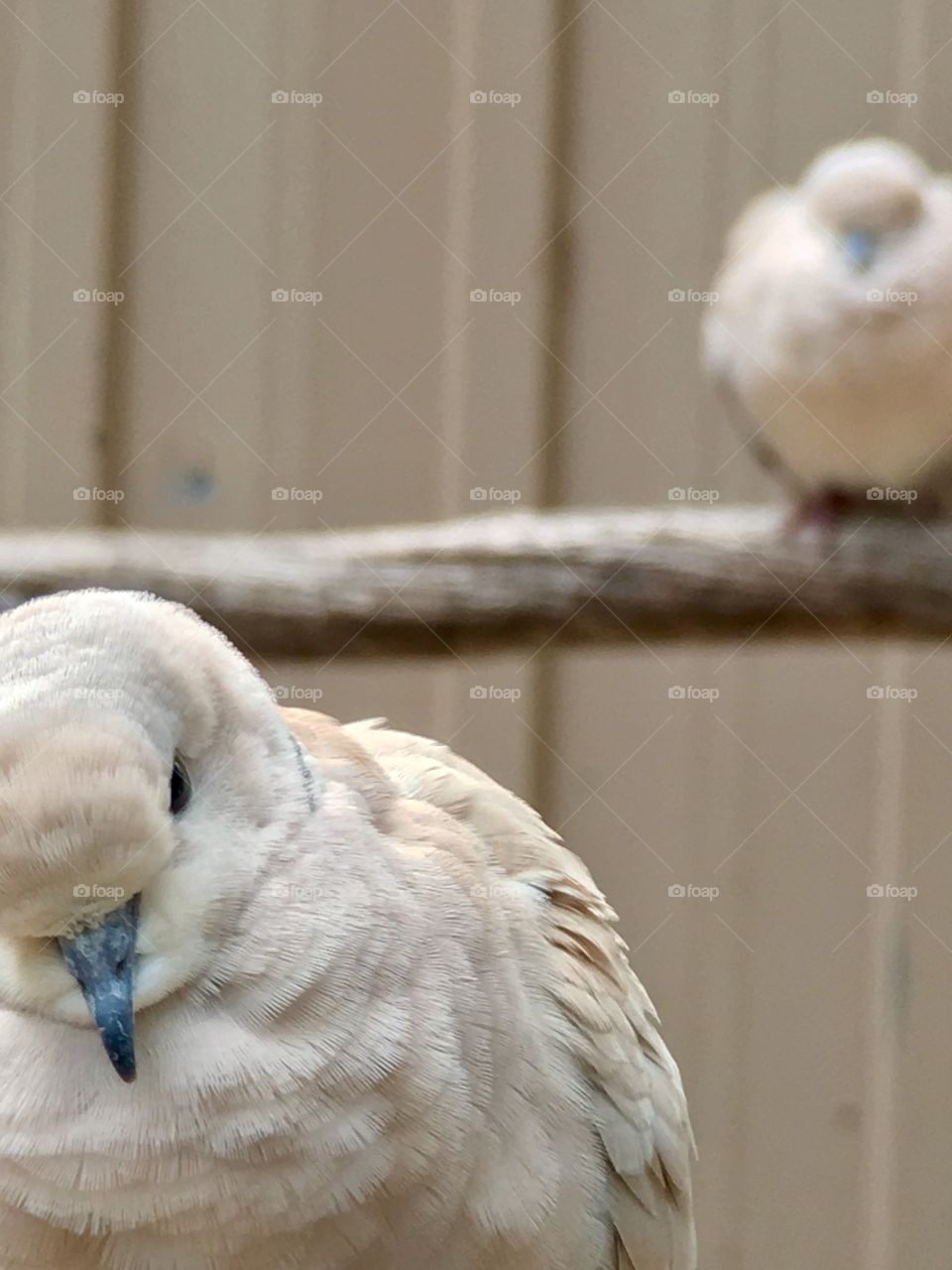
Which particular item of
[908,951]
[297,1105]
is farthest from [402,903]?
[908,951]

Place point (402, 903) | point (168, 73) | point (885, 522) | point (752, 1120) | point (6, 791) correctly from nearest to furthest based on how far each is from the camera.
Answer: point (6, 791) → point (402, 903) → point (885, 522) → point (168, 73) → point (752, 1120)

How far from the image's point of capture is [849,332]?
4.45 feet

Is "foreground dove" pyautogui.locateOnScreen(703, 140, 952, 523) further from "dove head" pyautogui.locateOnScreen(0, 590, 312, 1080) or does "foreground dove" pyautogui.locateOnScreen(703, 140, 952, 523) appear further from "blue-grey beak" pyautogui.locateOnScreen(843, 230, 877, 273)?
"dove head" pyautogui.locateOnScreen(0, 590, 312, 1080)

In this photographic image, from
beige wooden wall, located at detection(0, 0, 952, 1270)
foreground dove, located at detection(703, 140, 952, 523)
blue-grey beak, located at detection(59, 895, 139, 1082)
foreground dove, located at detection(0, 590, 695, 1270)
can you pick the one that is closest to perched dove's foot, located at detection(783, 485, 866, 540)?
foreground dove, located at detection(703, 140, 952, 523)

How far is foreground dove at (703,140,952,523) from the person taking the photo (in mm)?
1352

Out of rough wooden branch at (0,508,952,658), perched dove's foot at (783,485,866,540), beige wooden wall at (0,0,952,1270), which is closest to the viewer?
rough wooden branch at (0,508,952,658)

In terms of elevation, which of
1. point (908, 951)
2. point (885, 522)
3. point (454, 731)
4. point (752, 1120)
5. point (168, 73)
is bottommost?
point (752, 1120)

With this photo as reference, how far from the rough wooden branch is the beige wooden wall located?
215 mm

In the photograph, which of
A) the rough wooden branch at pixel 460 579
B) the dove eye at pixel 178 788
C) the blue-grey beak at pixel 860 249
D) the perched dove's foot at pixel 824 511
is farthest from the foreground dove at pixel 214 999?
the blue-grey beak at pixel 860 249

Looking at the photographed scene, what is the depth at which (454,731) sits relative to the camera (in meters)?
1.49

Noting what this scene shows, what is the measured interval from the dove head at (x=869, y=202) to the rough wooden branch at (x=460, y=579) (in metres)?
0.33

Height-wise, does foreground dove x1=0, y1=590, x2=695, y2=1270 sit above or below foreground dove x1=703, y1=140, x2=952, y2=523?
below

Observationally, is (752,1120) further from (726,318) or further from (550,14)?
(550,14)

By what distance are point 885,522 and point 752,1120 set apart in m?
0.71
